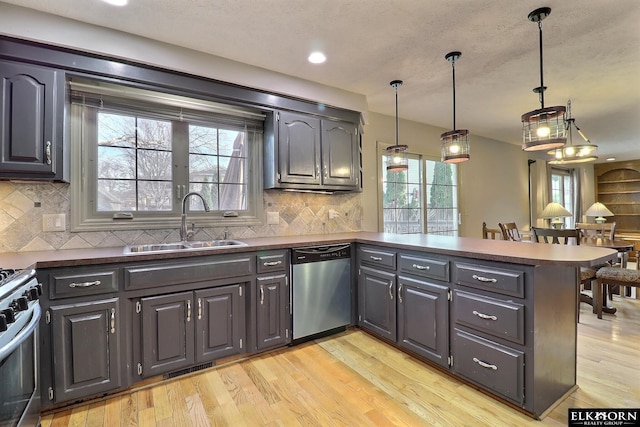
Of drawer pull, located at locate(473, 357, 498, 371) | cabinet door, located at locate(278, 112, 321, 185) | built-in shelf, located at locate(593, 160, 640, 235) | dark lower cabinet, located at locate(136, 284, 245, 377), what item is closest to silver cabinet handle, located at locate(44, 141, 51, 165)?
dark lower cabinet, located at locate(136, 284, 245, 377)

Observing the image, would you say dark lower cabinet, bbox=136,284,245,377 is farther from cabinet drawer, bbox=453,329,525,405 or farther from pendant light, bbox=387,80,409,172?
pendant light, bbox=387,80,409,172

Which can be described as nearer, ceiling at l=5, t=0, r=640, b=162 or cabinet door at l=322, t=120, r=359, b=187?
ceiling at l=5, t=0, r=640, b=162

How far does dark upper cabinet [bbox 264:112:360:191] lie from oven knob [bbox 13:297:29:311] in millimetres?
1951

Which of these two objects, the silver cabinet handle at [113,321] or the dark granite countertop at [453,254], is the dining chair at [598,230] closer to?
the dark granite countertop at [453,254]

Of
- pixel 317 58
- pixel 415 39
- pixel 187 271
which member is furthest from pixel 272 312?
pixel 415 39

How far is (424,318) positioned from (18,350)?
2301 millimetres

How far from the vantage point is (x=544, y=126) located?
192 cm

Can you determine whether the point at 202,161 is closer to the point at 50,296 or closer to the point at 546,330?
the point at 50,296

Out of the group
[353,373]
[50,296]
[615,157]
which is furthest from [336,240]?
[615,157]

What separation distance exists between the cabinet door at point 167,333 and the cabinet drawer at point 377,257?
150 cm

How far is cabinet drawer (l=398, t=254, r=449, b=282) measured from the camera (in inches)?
84.7

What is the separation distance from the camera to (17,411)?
1305mm

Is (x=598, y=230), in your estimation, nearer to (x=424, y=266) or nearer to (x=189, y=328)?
(x=424, y=266)

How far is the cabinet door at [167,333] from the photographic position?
2061 millimetres
